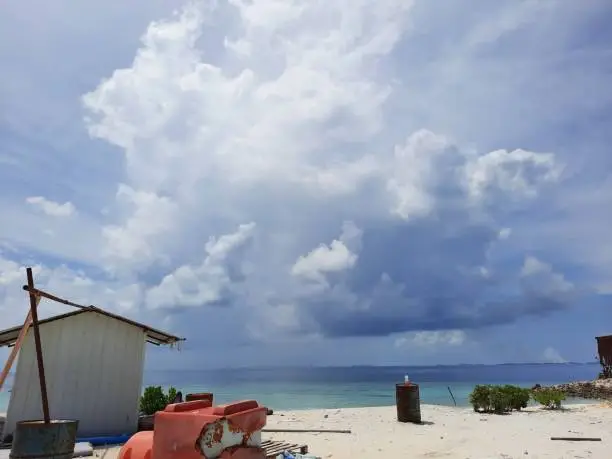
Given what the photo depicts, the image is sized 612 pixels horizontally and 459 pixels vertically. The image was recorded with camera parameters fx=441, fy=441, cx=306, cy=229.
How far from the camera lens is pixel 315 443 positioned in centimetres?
1355

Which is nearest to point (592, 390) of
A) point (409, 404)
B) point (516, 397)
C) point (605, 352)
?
point (605, 352)

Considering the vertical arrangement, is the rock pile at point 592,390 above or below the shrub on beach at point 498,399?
below

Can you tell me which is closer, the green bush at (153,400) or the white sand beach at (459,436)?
the white sand beach at (459,436)

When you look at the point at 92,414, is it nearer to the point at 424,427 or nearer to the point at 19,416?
the point at 19,416

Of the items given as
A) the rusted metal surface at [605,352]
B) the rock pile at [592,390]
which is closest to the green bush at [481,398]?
the rock pile at [592,390]

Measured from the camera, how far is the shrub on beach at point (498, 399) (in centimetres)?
2281

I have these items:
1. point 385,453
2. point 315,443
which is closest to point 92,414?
point 315,443

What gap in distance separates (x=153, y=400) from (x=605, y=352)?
5454 centimetres

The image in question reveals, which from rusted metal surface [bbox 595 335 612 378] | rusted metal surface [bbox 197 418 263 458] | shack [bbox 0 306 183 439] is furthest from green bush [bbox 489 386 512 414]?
rusted metal surface [bbox 595 335 612 378]

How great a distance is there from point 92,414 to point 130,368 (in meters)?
1.72

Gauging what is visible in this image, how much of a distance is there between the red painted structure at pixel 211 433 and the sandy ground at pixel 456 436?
8.19m

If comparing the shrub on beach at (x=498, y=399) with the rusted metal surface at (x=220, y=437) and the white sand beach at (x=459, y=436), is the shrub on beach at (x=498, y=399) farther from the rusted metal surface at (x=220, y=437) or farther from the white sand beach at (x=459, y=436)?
the rusted metal surface at (x=220, y=437)

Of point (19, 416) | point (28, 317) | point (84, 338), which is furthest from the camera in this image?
point (84, 338)

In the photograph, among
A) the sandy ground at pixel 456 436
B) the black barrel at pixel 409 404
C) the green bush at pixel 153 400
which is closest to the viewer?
the sandy ground at pixel 456 436
